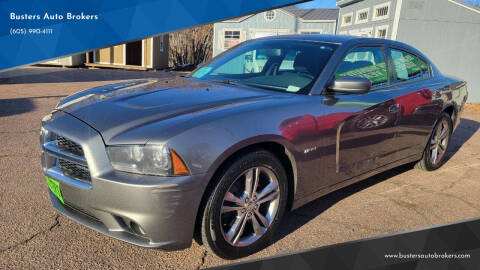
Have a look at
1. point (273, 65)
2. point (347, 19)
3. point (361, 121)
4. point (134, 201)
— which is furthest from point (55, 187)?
point (347, 19)

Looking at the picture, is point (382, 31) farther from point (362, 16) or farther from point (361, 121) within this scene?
point (361, 121)

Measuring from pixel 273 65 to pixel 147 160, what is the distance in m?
1.86

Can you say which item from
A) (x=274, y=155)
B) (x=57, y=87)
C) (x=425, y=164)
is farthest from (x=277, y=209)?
(x=57, y=87)

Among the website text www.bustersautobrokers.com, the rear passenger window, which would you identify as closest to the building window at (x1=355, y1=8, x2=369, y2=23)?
the rear passenger window

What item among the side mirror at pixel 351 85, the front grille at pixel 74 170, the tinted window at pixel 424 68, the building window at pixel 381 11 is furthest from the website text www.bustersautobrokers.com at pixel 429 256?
the building window at pixel 381 11

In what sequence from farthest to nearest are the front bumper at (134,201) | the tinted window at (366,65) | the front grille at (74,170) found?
the tinted window at (366,65) < the front grille at (74,170) < the front bumper at (134,201)

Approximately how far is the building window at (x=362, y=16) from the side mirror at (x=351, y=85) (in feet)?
43.8

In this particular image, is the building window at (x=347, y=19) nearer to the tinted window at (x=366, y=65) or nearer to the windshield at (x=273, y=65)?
the tinted window at (x=366, y=65)

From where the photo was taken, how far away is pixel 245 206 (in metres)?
2.72

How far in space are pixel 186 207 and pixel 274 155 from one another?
816 millimetres

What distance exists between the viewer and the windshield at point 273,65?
11.1 feet

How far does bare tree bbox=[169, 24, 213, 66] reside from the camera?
86.1ft

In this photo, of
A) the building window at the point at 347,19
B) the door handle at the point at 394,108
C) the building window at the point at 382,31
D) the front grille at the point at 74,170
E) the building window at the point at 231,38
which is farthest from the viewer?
the building window at the point at 231,38

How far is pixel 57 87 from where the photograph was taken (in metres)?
11.6
